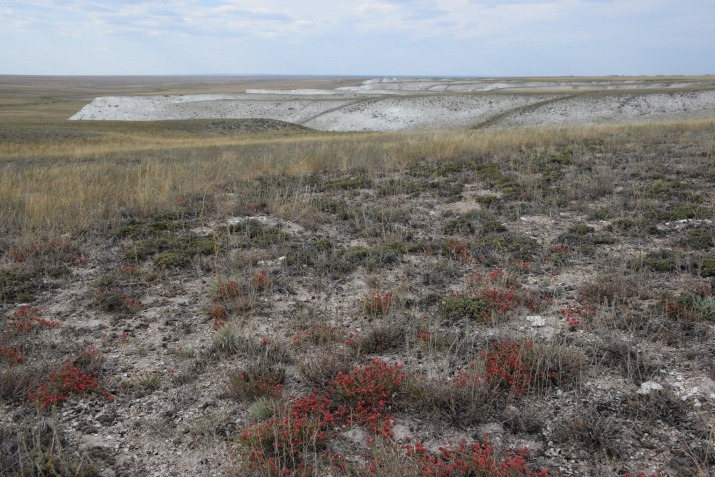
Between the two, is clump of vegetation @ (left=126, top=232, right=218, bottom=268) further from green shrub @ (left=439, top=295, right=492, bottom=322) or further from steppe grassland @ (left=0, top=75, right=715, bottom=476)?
green shrub @ (left=439, top=295, right=492, bottom=322)

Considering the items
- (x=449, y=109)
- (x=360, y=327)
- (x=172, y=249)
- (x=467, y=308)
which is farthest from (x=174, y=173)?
(x=449, y=109)

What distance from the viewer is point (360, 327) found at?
4910mm

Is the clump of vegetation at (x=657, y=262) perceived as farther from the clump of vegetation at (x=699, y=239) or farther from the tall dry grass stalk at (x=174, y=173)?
the tall dry grass stalk at (x=174, y=173)

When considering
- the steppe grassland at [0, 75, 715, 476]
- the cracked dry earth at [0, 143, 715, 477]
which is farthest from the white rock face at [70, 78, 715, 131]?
the cracked dry earth at [0, 143, 715, 477]

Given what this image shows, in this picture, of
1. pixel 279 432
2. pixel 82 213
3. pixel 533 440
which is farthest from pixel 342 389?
pixel 82 213

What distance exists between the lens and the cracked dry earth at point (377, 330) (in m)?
3.31

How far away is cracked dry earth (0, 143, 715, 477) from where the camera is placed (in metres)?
3.31

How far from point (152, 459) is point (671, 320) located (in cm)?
489

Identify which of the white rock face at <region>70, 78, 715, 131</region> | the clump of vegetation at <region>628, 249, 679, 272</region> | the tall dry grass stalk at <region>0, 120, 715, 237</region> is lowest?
the clump of vegetation at <region>628, 249, 679, 272</region>

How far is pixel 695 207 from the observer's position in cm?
818

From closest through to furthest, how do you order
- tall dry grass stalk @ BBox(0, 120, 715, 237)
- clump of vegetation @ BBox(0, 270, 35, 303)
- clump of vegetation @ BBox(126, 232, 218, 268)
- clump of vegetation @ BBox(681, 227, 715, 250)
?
1. clump of vegetation @ BBox(0, 270, 35, 303)
2. clump of vegetation @ BBox(681, 227, 715, 250)
3. clump of vegetation @ BBox(126, 232, 218, 268)
4. tall dry grass stalk @ BBox(0, 120, 715, 237)

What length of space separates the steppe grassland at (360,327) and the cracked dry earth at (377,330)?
0.08 feet

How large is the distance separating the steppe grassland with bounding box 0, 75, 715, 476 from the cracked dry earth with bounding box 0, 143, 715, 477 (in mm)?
25

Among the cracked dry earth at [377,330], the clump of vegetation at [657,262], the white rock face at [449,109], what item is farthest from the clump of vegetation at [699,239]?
the white rock face at [449,109]
